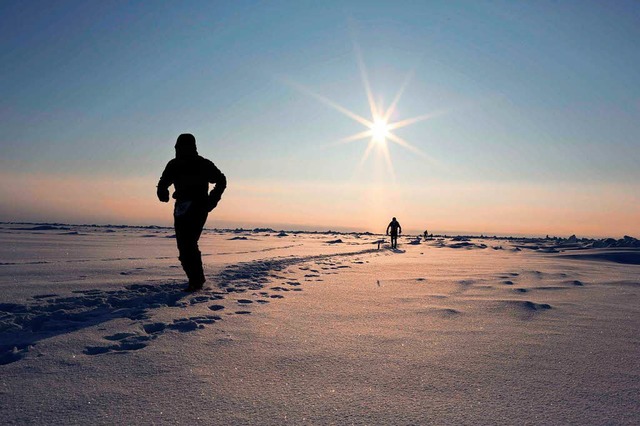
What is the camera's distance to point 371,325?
3035mm

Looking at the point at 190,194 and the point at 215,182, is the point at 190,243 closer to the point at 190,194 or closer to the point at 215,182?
the point at 190,194

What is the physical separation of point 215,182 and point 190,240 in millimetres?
809

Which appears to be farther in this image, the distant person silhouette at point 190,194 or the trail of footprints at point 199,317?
the distant person silhouette at point 190,194

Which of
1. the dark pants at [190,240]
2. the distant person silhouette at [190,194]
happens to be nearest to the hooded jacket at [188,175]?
the distant person silhouette at [190,194]

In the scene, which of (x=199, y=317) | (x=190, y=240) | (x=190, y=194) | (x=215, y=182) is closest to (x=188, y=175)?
(x=190, y=194)

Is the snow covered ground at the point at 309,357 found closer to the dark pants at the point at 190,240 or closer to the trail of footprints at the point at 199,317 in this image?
the trail of footprints at the point at 199,317

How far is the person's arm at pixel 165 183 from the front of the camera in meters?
4.66

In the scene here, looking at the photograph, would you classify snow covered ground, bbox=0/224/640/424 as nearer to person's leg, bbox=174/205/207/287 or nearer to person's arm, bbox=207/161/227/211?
person's leg, bbox=174/205/207/287

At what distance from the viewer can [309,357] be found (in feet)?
7.36

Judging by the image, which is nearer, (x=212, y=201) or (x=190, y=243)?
(x=190, y=243)

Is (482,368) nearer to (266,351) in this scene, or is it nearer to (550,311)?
(266,351)

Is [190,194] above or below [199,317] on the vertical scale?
above

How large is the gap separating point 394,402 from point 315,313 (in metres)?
1.83

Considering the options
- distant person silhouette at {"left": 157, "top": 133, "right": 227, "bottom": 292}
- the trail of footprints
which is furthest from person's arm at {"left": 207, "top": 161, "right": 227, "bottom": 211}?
the trail of footprints
